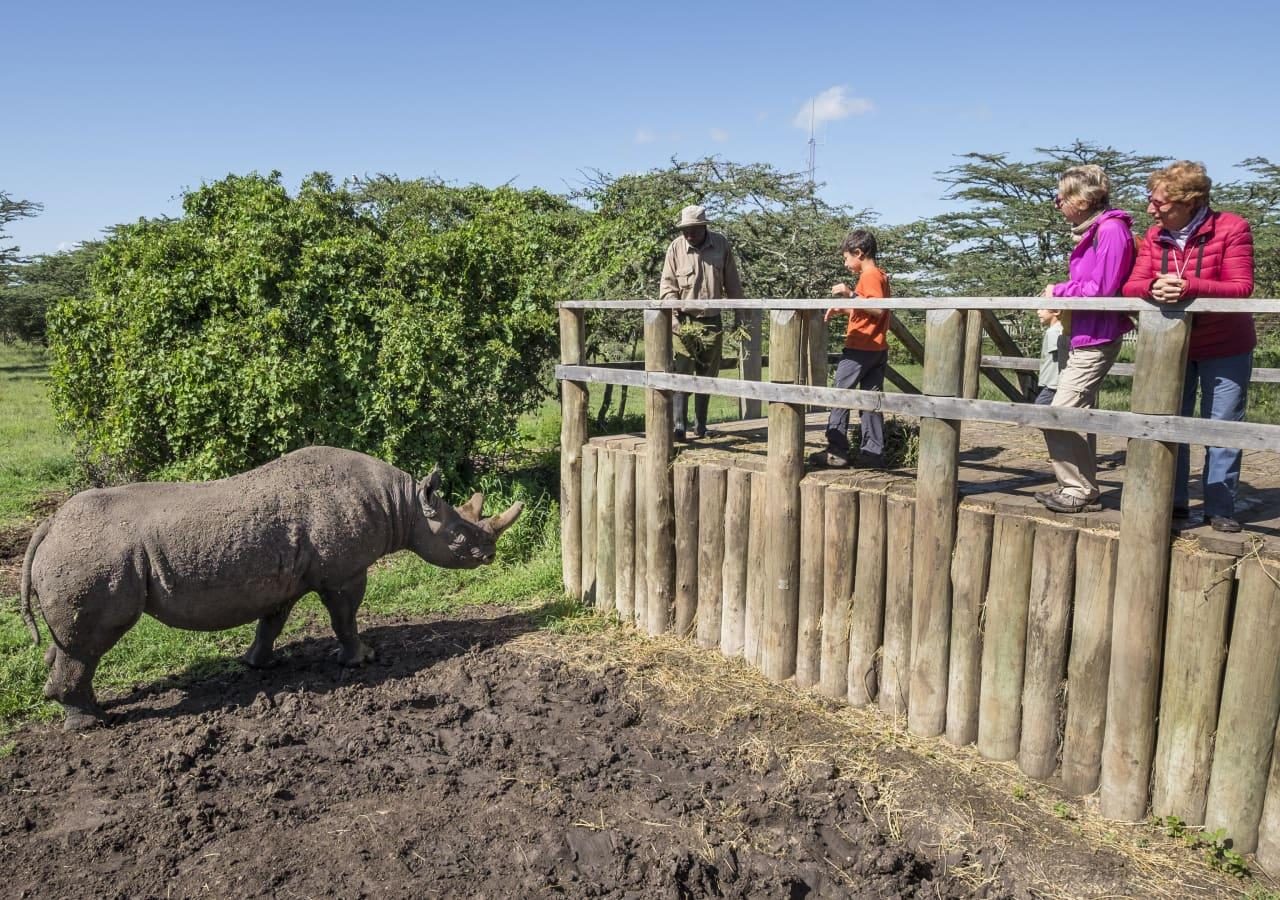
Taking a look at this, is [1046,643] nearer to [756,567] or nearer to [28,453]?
[756,567]

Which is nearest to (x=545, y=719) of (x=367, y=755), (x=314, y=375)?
(x=367, y=755)

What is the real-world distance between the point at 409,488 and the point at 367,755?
2.02 m

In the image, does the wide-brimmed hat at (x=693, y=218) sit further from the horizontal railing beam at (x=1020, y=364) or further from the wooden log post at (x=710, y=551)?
the horizontal railing beam at (x=1020, y=364)

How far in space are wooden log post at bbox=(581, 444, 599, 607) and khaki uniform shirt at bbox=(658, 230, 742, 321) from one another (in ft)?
4.97

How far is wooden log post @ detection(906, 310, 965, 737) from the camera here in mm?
5355

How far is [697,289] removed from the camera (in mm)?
8438

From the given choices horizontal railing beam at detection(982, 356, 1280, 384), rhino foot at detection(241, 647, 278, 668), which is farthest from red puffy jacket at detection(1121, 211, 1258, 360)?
rhino foot at detection(241, 647, 278, 668)

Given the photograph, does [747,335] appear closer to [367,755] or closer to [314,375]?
[314,375]

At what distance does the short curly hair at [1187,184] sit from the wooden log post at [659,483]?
10.8 feet

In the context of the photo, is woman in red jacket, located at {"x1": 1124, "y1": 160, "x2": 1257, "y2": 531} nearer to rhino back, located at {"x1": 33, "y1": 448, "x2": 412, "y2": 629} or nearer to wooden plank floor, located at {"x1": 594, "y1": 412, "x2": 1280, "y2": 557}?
wooden plank floor, located at {"x1": 594, "y1": 412, "x2": 1280, "y2": 557}

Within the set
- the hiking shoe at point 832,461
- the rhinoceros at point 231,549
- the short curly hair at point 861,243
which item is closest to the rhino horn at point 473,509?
the rhinoceros at point 231,549

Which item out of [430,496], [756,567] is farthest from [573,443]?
[756,567]

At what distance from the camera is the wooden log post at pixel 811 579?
6.11 metres

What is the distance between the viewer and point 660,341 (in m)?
7.11
